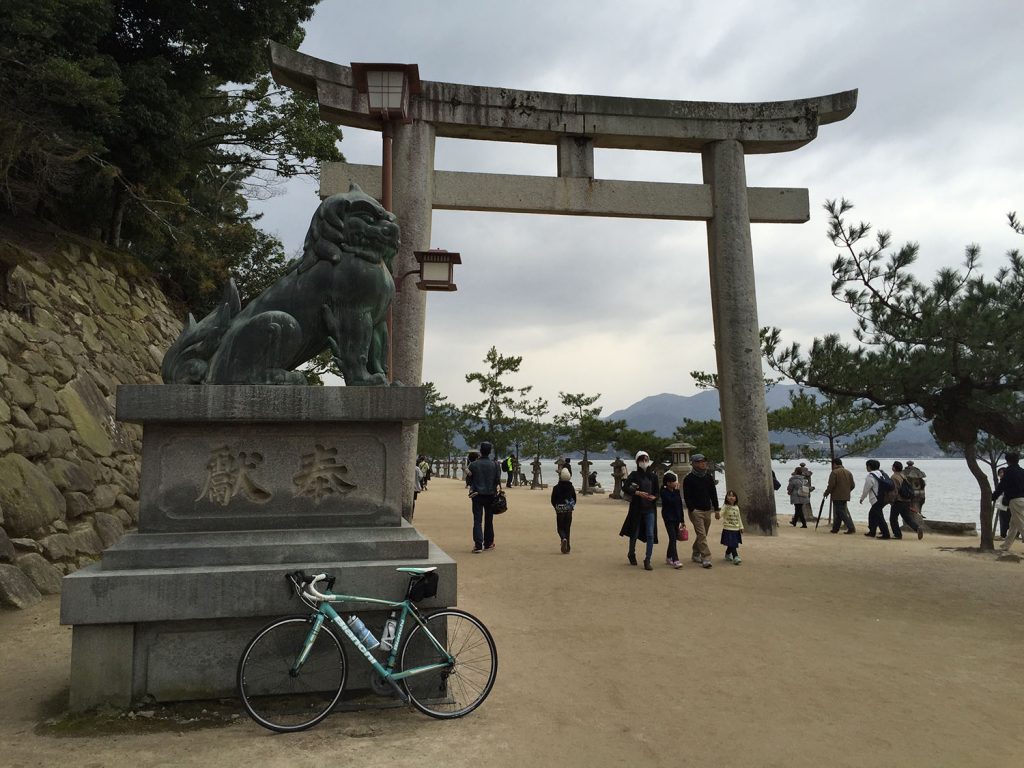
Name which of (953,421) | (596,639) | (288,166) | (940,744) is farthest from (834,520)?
(288,166)

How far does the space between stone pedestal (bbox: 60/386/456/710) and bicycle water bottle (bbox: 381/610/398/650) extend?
192mm

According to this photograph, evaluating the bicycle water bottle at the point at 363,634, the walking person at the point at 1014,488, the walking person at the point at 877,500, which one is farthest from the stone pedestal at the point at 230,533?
the walking person at the point at 877,500

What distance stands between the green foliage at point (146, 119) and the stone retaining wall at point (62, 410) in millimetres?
1187

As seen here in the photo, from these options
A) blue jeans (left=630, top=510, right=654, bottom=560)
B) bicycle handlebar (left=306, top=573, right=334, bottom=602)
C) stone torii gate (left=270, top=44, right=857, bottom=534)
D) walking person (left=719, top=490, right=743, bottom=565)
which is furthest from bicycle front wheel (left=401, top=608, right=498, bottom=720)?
stone torii gate (left=270, top=44, right=857, bottom=534)

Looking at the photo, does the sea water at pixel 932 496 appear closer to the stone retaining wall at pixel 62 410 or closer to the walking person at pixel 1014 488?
the walking person at pixel 1014 488

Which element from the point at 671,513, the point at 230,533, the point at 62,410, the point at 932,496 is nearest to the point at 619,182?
the point at 671,513

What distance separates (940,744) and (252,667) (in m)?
3.73

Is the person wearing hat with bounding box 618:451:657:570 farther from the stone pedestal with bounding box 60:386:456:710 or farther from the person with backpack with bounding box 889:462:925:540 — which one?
the person with backpack with bounding box 889:462:925:540

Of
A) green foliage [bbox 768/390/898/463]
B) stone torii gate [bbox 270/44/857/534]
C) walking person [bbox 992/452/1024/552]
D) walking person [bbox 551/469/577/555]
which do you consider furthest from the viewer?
green foliage [bbox 768/390/898/463]

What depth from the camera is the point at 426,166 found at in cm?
1108

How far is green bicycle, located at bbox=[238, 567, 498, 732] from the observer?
11.4ft

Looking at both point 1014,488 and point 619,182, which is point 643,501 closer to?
point 1014,488

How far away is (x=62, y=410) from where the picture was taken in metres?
7.97

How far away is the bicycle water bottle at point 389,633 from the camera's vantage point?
11.6 feet
